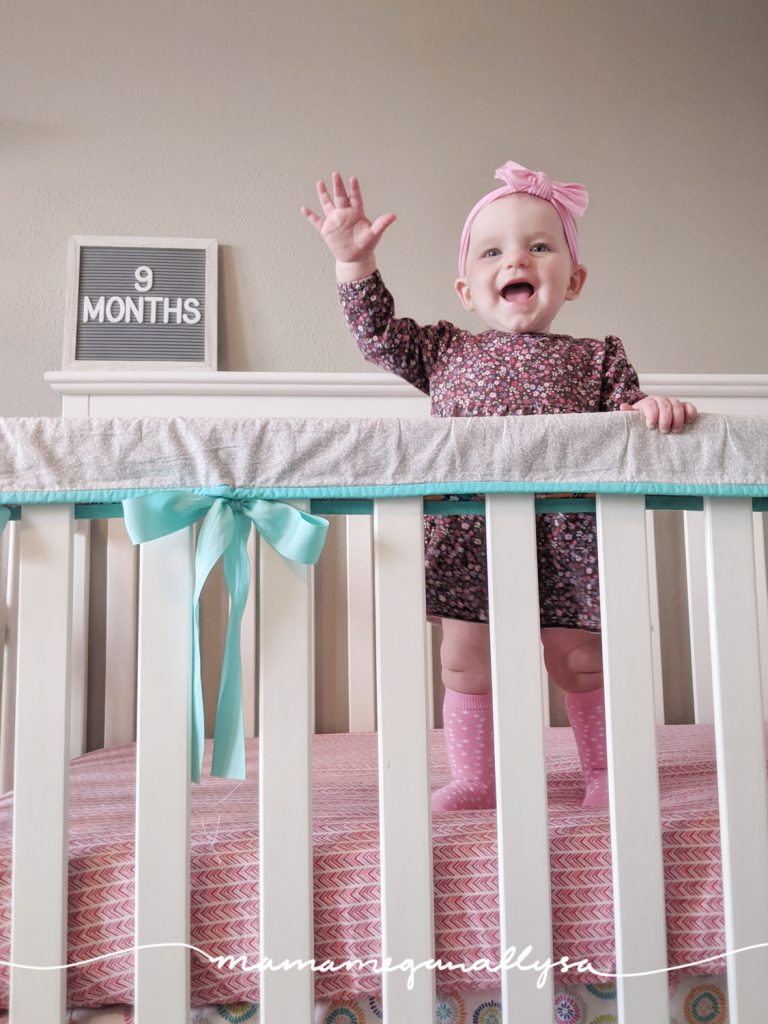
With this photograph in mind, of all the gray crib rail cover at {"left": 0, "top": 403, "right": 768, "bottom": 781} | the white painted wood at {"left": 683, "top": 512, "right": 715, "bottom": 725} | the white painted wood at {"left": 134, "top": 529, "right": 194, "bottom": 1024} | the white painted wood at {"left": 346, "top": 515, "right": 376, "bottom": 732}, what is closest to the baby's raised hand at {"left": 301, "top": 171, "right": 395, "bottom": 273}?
the gray crib rail cover at {"left": 0, "top": 403, "right": 768, "bottom": 781}

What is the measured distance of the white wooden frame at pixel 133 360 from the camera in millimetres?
1394

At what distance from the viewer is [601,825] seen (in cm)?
66

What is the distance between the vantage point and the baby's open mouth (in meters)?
0.91

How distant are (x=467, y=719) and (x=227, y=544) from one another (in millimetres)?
354

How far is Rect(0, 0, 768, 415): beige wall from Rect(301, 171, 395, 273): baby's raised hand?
628 mm

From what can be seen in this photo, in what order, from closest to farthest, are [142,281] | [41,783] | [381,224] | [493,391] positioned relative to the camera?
[41,783] < [381,224] < [493,391] < [142,281]

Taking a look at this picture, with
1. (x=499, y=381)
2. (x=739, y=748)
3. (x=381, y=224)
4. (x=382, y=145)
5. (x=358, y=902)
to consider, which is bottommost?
(x=358, y=902)

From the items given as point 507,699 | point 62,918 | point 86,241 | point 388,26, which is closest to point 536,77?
point 388,26

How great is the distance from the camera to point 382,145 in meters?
1.51

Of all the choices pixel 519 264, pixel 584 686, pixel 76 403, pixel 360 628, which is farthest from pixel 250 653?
pixel 519 264

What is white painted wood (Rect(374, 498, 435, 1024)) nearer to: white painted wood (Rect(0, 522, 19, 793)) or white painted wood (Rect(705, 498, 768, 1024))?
white painted wood (Rect(705, 498, 768, 1024))

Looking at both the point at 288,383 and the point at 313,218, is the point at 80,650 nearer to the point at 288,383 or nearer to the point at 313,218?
the point at 288,383

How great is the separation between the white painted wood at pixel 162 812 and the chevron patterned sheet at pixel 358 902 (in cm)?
4

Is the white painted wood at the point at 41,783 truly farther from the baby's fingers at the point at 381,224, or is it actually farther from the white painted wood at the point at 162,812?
the baby's fingers at the point at 381,224
